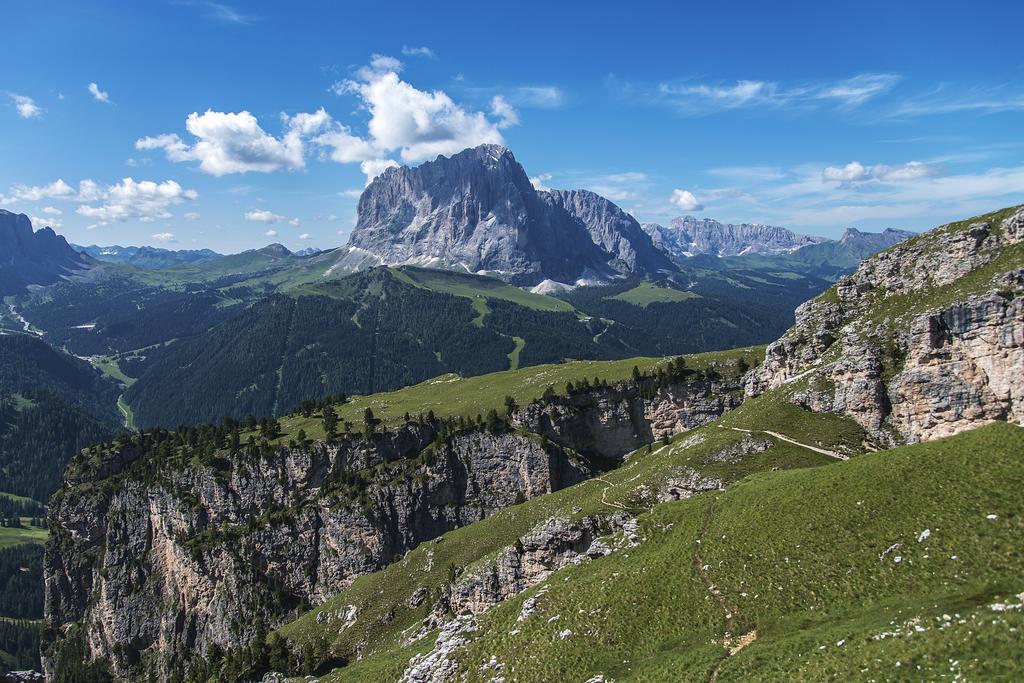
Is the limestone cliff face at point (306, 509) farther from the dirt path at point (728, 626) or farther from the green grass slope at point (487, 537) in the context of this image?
the dirt path at point (728, 626)

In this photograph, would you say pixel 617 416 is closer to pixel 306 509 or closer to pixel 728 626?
pixel 306 509

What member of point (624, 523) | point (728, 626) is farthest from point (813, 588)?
point (624, 523)

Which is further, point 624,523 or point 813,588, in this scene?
point 624,523

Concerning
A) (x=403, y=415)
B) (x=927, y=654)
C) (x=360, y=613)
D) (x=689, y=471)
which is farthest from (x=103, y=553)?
(x=927, y=654)

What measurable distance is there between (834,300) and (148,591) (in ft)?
528

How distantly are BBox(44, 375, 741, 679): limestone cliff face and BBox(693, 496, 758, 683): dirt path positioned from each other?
235 feet

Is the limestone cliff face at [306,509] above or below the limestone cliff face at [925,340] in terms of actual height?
below

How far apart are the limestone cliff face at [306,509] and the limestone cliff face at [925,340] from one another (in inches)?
1171

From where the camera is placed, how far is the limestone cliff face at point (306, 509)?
4744 inches

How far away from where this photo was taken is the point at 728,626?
143 feet

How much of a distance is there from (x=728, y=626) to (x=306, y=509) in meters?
101

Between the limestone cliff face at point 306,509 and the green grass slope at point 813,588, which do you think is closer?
the green grass slope at point 813,588

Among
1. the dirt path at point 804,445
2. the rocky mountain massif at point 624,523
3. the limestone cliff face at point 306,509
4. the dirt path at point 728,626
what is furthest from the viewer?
the limestone cliff face at point 306,509

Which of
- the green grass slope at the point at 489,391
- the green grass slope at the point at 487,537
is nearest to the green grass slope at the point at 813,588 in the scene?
the green grass slope at the point at 487,537
